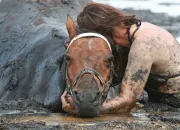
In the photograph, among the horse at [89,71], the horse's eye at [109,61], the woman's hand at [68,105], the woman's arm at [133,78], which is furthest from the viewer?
the woman's arm at [133,78]

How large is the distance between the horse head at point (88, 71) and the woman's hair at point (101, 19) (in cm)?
24

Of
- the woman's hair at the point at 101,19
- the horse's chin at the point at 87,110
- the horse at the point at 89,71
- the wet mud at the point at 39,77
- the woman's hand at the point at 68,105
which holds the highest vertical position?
the woman's hair at the point at 101,19

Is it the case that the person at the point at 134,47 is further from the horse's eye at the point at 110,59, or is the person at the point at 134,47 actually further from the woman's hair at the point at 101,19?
the horse's eye at the point at 110,59

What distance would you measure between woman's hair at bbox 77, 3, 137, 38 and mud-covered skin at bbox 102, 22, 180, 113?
0.13m

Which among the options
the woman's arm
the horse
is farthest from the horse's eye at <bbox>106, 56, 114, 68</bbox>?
the woman's arm

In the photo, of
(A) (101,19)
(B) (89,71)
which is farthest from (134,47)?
(B) (89,71)

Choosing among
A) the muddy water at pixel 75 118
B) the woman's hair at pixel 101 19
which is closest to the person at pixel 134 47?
the woman's hair at pixel 101 19

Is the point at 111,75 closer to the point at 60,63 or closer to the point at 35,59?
the point at 60,63

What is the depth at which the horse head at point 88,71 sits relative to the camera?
16.7 ft

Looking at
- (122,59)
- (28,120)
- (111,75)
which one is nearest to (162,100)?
(122,59)

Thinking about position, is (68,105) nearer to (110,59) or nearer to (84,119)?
(84,119)

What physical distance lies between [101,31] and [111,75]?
543mm

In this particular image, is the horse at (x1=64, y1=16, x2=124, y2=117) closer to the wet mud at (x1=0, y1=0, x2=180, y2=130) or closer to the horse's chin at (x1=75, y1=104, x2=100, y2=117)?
the horse's chin at (x1=75, y1=104, x2=100, y2=117)

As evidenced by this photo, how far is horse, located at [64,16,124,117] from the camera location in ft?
16.7
